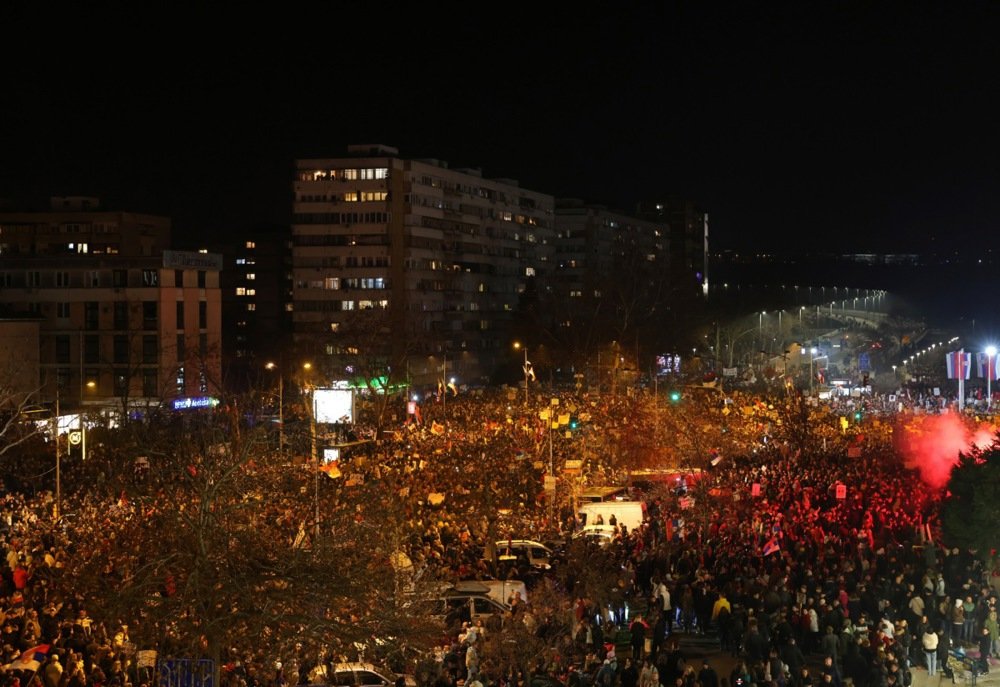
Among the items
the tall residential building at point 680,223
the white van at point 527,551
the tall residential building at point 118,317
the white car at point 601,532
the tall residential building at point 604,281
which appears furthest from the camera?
the tall residential building at point 680,223

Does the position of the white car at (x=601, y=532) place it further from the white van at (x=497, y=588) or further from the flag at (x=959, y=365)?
the flag at (x=959, y=365)

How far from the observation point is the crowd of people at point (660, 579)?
14.2m

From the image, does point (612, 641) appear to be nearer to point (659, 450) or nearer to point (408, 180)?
point (659, 450)

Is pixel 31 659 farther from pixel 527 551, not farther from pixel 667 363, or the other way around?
pixel 667 363

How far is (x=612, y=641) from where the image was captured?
54.4 ft

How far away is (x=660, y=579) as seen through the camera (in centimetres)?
1941

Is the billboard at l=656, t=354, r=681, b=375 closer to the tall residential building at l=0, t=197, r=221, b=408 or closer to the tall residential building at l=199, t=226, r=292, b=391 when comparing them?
the tall residential building at l=0, t=197, r=221, b=408

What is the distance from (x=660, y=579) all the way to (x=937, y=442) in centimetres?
1652

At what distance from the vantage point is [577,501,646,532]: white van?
24578mm

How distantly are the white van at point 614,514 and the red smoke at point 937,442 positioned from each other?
7.91 meters

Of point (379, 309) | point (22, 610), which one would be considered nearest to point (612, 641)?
point (22, 610)

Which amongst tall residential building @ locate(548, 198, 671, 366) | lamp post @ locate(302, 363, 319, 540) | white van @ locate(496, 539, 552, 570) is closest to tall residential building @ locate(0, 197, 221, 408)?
lamp post @ locate(302, 363, 319, 540)

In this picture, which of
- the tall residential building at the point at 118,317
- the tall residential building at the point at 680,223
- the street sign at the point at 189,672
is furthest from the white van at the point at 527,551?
the tall residential building at the point at 680,223

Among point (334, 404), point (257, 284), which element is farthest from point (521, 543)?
point (257, 284)
